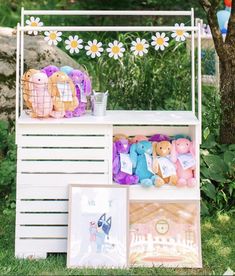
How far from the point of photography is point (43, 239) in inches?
133

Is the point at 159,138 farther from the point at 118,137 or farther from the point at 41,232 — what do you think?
the point at 41,232

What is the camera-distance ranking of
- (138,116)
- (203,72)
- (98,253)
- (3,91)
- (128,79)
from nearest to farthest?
(98,253) < (138,116) < (3,91) < (128,79) < (203,72)

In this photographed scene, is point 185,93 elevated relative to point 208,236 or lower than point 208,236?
elevated

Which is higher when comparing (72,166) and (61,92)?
(61,92)

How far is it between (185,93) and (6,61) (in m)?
1.55

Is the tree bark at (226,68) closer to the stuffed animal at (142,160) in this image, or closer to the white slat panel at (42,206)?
the stuffed animal at (142,160)

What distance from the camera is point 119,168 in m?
3.36

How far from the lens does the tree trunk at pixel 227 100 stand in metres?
4.18

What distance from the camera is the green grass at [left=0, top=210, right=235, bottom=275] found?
10.4ft

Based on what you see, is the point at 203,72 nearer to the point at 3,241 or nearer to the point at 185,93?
the point at 185,93

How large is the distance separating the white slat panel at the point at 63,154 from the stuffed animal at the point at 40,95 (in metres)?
0.21

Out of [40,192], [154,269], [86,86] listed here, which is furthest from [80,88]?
[154,269]

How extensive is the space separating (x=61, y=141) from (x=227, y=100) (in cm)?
144

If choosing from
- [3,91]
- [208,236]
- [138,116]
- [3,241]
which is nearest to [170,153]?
[138,116]
